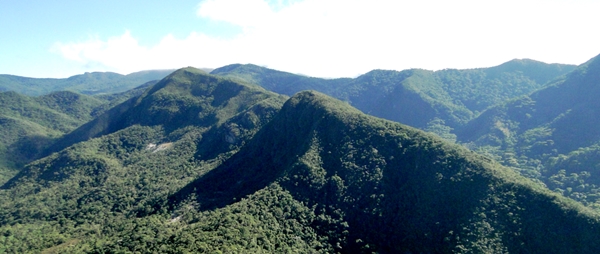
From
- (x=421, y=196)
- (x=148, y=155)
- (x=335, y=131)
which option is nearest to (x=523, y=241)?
(x=421, y=196)

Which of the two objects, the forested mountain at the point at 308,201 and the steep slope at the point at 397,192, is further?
the steep slope at the point at 397,192

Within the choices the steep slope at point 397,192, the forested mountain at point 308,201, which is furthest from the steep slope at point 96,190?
the steep slope at point 397,192

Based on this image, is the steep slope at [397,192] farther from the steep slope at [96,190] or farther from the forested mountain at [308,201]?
the steep slope at [96,190]

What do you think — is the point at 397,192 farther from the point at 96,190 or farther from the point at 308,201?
the point at 96,190

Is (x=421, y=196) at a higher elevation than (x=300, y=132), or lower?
lower

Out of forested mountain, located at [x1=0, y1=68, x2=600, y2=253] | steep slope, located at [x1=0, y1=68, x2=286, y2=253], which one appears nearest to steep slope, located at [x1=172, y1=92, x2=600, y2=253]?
forested mountain, located at [x1=0, y1=68, x2=600, y2=253]

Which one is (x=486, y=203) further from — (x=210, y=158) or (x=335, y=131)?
(x=210, y=158)
